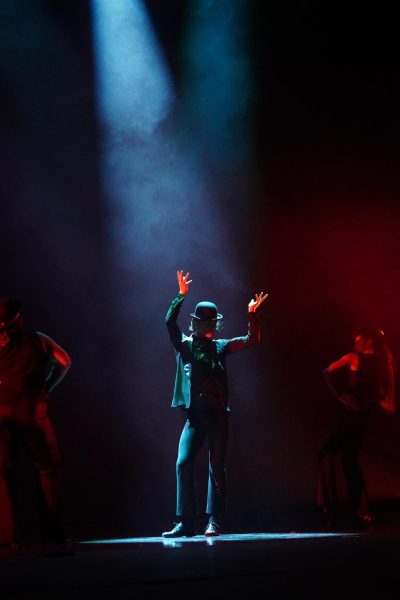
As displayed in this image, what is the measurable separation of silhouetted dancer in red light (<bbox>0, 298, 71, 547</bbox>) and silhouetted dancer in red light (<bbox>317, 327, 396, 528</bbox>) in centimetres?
236

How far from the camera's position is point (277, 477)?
816 cm

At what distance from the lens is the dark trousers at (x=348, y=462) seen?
21.3 feet

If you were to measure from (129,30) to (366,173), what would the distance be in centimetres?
287

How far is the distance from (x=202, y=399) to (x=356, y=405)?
1.29 meters

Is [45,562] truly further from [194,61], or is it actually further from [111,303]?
[194,61]

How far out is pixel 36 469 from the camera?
5.14m

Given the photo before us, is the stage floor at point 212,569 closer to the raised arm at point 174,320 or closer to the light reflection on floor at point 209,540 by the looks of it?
the light reflection on floor at point 209,540

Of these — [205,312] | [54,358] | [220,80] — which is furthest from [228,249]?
[54,358]

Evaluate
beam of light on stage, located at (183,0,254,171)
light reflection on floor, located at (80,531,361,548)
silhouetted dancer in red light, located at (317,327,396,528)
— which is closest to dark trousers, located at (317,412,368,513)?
silhouetted dancer in red light, located at (317,327,396,528)

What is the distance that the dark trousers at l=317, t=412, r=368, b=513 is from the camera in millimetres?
6484

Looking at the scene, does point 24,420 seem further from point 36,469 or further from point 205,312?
point 205,312

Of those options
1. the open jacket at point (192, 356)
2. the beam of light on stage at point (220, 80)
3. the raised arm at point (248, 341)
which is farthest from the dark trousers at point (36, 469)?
the beam of light on stage at point (220, 80)

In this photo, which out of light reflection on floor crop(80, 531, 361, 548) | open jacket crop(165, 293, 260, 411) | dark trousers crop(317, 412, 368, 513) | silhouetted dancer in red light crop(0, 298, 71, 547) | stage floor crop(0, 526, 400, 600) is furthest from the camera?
dark trousers crop(317, 412, 368, 513)

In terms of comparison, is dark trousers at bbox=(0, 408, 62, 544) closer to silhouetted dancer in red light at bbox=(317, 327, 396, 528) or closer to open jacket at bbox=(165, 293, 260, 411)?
open jacket at bbox=(165, 293, 260, 411)
